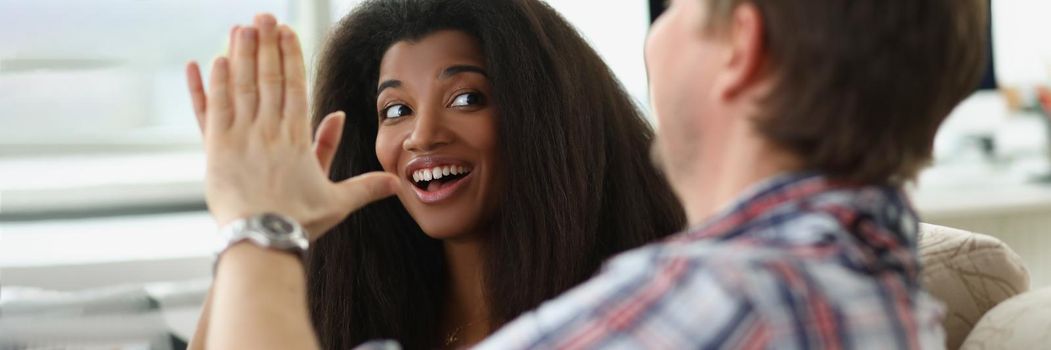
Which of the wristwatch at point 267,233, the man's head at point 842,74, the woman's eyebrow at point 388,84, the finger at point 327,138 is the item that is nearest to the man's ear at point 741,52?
the man's head at point 842,74

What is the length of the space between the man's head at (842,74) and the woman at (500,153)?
0.84 meters

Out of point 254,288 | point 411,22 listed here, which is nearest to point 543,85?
point 411,22

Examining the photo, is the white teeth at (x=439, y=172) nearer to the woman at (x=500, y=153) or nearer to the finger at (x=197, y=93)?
the woman at (x=500, y=153)

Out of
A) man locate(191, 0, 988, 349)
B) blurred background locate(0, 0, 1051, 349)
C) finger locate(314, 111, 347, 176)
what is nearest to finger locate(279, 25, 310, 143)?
finger locate(314, 111, 347, 176)

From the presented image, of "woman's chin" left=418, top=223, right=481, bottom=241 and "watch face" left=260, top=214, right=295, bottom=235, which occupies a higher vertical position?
"watch face" left=260, top=214, right=295, bottom=235

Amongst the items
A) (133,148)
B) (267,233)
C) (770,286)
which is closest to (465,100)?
(267,233)

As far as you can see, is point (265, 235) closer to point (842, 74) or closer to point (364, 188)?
point (364, 188)

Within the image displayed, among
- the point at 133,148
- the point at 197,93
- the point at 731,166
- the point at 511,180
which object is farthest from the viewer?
the point at 133,148

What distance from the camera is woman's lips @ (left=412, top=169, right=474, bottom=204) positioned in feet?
5.50

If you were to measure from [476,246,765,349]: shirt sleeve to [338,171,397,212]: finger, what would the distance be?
365mm

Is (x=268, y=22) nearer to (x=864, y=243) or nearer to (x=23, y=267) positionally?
(x=864, y=243)

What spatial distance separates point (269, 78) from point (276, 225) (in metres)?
0.12

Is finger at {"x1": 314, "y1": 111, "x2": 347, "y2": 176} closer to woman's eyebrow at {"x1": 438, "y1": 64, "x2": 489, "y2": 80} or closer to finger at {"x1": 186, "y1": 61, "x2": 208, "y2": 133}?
finger at {"x1": 186, "y1": 61, "x2": 208, "y2": 133}

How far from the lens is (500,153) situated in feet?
5.59
